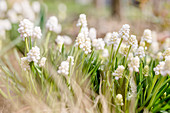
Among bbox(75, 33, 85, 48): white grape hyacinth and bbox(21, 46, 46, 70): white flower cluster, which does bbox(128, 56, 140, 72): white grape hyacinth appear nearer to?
bbox(75, 33, 85, 48): white grape hyacinth

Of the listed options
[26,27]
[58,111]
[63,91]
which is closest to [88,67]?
[63,91]

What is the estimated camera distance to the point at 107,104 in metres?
1.54

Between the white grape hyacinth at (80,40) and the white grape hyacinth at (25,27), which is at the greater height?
the white grape hyacinth at (25,27)

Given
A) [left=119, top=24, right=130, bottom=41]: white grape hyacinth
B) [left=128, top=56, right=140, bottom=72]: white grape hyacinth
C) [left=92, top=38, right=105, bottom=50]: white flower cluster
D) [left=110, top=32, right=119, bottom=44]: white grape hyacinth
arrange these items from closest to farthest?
[left=128, top=56, right=140, bottom=72]: white grape hyacinth → [left=119, top=24, right=130, bottom=41]: white grape hyacinth → [left=110, top=32, right=119, bottom=44]: white grape hyacinth → [left=92, top=38, right=105, bottom=50]: white flower cluster

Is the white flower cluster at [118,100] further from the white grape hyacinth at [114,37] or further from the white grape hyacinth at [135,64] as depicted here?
the white grape hyacinth at [114,37]

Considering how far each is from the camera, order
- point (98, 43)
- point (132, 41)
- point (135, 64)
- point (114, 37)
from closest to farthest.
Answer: point (135, 64) < point (132, 41) < point (114, 37) < point (98, 43)

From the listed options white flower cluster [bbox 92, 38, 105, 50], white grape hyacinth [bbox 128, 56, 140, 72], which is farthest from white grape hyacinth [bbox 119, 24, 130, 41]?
white flower cluster [bbox 92, 38, 105, 50]

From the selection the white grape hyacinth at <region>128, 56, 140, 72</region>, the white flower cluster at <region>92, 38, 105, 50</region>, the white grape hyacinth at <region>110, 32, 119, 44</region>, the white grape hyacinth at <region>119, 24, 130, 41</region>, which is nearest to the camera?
the white grape hyacinth at <region>128, 56, 140, 72</region>

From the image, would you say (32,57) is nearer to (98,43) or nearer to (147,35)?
(98,43)

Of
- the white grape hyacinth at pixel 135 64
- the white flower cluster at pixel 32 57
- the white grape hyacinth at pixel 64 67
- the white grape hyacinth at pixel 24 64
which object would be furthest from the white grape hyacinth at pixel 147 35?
the white grape hyacinth at pixel 24 64

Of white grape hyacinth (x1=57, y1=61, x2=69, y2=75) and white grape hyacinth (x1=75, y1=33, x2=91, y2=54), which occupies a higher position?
white grape hyacinth (x1=75, y1=33, x2=91, y2=54)

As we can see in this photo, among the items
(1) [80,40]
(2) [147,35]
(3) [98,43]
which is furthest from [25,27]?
(2) [147,35]

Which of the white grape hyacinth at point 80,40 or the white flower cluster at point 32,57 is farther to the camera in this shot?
the white grape hyacinth at point 80,40

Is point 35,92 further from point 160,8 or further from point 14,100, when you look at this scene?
point 160,8
